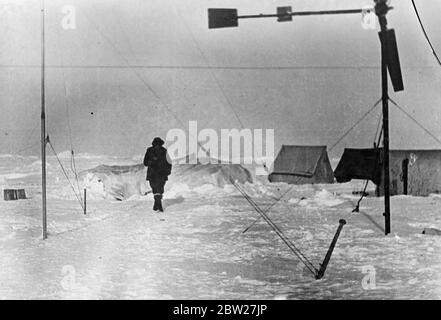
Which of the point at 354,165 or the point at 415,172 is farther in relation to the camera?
the point at 354,165

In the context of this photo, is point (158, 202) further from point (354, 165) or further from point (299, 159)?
point (299, 159)

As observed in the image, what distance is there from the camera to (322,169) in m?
37.7

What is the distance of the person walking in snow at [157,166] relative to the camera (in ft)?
46.2

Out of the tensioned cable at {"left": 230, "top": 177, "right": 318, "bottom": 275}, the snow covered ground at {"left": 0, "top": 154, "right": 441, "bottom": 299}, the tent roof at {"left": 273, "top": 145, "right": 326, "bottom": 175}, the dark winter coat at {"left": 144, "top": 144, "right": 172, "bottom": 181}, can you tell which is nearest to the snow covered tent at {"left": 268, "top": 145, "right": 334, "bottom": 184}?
the tent roof at {"left": 273, "top": 145, "right": 326, "bottom": 175}

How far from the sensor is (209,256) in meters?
8.02

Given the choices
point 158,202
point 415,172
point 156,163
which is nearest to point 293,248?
point 158,202

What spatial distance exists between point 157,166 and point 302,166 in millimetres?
24279

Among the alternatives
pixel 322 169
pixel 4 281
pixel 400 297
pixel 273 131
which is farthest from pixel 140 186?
pixel 273 131

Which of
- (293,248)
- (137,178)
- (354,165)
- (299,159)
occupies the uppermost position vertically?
(299,159)

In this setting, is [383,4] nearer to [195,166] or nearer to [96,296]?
[96,296]
